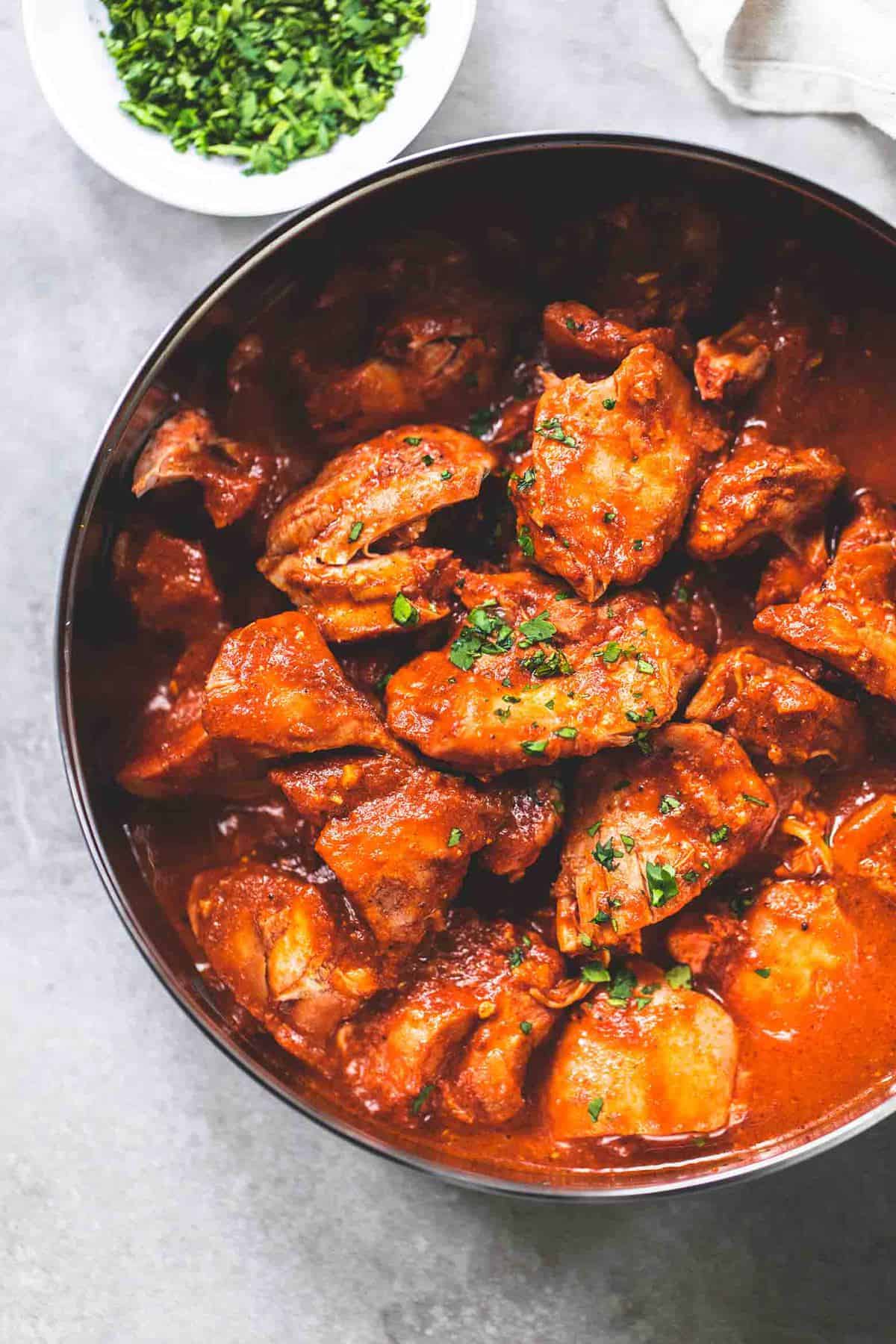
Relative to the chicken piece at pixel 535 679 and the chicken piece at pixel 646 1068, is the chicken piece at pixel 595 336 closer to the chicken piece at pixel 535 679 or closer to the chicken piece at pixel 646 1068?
the chicken piece at pixel 535 679

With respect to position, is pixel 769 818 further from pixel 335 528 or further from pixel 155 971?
pixel 155 971

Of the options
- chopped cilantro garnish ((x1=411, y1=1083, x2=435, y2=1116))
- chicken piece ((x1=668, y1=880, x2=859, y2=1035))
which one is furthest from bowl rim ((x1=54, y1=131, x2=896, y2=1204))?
chicken piece ((x1=668, y1=880, x2=859, y2=1035))

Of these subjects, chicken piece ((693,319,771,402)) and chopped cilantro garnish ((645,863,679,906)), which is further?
chicken piece ((693,319,771,402))

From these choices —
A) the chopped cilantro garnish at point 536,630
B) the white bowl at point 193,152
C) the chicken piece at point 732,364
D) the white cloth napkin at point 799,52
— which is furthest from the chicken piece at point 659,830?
the white cloth napkin at point 799,52

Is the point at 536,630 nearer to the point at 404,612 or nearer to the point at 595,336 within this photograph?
the point at 404,612

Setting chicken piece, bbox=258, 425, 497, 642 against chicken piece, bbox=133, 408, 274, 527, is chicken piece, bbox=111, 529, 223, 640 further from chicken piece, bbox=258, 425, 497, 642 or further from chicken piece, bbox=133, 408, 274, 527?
chicken piece, bbox=258, 425, 497, 642

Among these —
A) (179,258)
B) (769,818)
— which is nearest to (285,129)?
(179,258)
